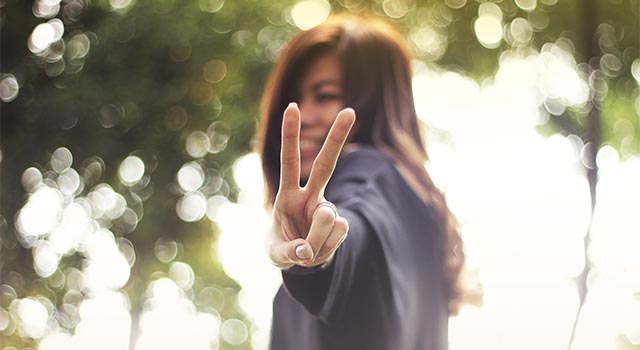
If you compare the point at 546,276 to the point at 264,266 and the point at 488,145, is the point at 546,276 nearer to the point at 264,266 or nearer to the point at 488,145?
the point at 488,145

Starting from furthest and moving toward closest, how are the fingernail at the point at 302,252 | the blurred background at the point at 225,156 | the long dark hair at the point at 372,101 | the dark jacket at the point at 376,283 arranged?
the blurred background at the point at 225,156 → the long dark hair at the point at 372,101 → the dark jacket at the point at 376,283 → the fingernail at the point at 302,252

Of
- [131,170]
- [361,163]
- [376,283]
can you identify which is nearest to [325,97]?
[361,163]

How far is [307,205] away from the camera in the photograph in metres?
0.86

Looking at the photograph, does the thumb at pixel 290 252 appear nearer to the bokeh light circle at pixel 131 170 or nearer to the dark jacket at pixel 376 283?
the dark jacket at pixel 376 283

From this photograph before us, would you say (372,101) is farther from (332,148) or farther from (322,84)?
(332,148)

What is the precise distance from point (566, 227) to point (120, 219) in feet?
2.99

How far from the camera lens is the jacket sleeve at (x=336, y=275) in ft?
2.93

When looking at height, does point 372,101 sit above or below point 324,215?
above

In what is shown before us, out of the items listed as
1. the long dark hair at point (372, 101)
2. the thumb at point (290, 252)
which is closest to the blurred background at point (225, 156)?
the long dark hair at point (372, 101)

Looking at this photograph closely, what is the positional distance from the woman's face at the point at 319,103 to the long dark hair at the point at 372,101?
17 mm

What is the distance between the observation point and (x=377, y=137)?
1.31 metres

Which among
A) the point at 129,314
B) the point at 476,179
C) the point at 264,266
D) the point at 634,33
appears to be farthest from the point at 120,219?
the point at 634,33

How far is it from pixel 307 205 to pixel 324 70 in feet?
1.78

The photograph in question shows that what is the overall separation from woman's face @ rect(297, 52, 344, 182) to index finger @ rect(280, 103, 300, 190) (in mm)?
505
